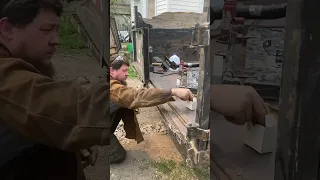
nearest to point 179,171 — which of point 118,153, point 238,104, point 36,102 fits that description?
point 118,153

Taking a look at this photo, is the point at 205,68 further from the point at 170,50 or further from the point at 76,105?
the point at 76,105

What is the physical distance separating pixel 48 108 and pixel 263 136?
452mm

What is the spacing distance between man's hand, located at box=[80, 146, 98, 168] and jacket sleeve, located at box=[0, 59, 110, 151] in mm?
43

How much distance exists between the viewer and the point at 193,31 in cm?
96

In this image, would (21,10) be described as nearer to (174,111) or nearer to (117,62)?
(117,62)

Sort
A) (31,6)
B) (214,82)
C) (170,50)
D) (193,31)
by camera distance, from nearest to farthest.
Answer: (31,6)
(214,82)
(193,31)
(170,50)

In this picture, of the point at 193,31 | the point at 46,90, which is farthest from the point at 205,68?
the point at 46,90

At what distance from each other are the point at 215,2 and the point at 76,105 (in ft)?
1.35

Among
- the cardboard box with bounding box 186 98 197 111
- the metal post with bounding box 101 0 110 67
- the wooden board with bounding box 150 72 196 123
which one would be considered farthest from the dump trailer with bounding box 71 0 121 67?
the cardboard box with bounding box 186 98 197 111

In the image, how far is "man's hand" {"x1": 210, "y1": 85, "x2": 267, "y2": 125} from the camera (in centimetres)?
63

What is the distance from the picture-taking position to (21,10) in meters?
0.49

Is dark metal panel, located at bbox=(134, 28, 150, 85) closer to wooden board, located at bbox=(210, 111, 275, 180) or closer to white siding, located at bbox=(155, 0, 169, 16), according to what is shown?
white siding, located at bbox=(155, 0, 169, 16)

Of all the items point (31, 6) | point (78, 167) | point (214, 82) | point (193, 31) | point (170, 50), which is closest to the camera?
point (31, 6)

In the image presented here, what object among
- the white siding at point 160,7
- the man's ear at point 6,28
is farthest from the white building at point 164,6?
the man's ear at point 6,28
